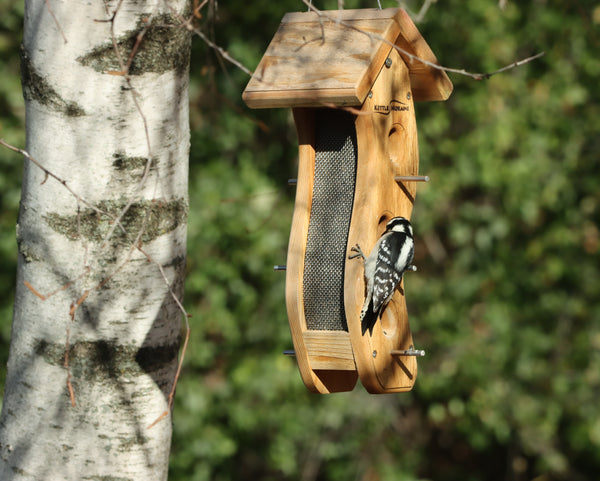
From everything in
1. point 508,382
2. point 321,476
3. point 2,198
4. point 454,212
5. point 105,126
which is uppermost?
point 105,126

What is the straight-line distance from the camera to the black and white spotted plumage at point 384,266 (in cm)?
189

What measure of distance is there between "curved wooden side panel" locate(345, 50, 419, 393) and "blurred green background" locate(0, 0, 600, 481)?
1.91m

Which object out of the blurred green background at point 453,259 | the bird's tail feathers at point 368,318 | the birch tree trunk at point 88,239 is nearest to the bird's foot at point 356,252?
the bird's tail feathers at point 368,318

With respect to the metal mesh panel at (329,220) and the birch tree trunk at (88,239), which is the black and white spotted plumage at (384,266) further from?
the birch tree trunk at (88,239)

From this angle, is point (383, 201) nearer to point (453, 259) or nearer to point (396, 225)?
point (396, 225)

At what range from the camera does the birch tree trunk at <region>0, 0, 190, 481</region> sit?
1.66m

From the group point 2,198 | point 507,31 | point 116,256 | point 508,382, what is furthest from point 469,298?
point 116,256

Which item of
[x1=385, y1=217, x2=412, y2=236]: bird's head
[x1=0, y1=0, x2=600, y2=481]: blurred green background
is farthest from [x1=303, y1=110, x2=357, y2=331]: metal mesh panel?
[x1=0, y1=0, x2=600, y2=481]: blurred green background

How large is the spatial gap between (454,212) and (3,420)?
132 inches

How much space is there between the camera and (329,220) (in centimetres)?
202

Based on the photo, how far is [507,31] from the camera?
4.38m

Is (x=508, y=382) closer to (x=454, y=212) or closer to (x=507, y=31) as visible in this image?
(x=454, y=212)

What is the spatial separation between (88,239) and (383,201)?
748 mm

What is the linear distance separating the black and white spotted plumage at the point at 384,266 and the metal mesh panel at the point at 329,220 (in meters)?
0.07
